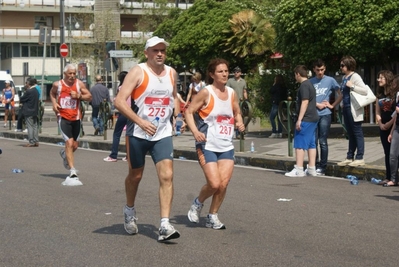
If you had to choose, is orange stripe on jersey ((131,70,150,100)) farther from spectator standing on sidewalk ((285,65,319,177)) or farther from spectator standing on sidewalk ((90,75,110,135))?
spectator standing on sidewalk ((90,75,110,135))

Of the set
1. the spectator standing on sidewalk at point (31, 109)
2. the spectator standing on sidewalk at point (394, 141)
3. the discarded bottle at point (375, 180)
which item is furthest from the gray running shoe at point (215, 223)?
the spectator standing on sidewalk at point (31, 109)

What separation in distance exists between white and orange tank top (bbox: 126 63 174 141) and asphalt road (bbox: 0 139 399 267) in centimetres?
100

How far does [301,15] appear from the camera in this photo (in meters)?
22.6

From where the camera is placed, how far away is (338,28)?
22188 millimetres

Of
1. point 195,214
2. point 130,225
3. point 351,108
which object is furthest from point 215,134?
point 351,108

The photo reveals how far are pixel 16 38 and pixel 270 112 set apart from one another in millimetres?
52846

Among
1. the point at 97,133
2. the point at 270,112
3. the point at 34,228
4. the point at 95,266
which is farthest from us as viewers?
the point at 97,133

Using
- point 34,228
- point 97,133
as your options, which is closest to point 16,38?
point 97,133

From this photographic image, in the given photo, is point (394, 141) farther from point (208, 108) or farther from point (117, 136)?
point (117, 136)

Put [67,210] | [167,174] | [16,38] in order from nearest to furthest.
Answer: [167,174] → [67,210] → [16,38]

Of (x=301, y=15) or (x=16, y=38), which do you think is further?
(x=16, y=38)

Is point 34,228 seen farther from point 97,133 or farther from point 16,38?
point 16,38

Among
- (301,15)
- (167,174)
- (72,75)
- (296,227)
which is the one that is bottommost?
(296,227)

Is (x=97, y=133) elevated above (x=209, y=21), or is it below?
below
